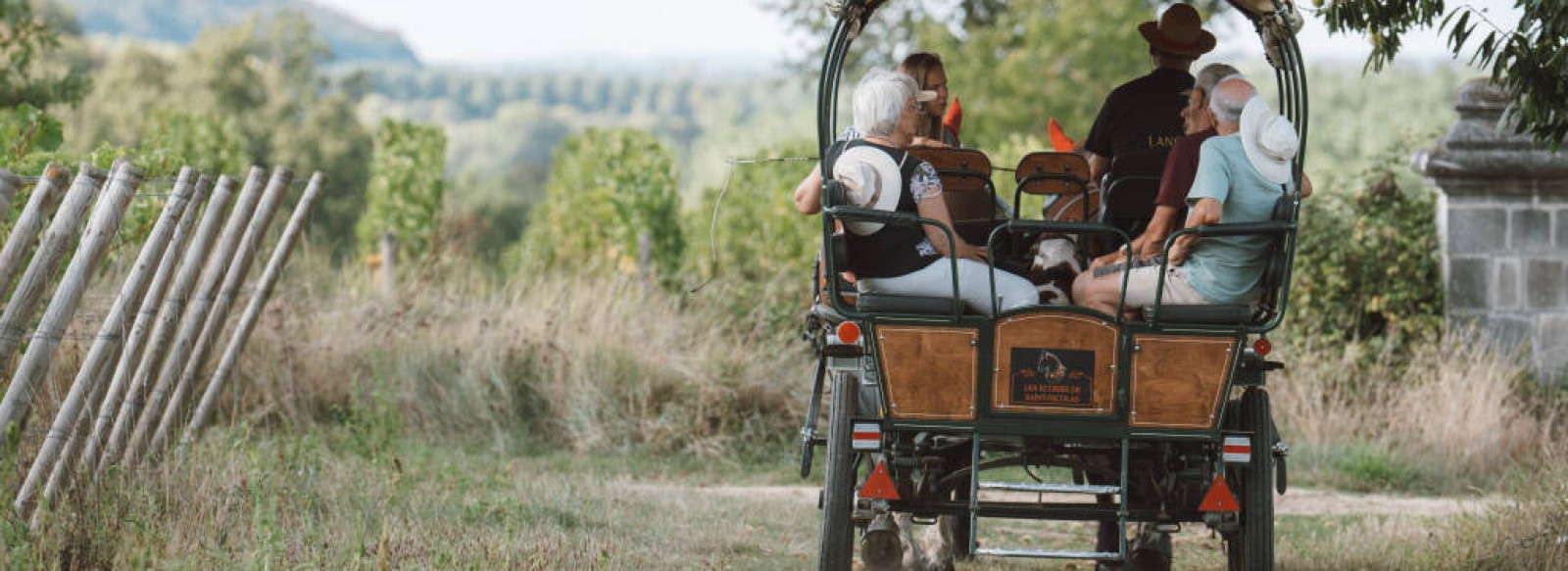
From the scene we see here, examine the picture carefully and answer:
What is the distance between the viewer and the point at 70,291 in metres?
5.75

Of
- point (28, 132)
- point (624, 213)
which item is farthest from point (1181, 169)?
point (624, 213)

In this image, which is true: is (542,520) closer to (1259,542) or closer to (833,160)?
(833,160)

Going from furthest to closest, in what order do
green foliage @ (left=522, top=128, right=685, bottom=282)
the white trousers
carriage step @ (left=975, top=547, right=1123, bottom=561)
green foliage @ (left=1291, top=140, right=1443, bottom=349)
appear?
green foliage @ (left=522, top=128, right=685, bottom=282) → green foliage @ (left=1291, top=140, right=1443, bottom=349) → the white trousers → carriage step @ (left=975, top=547, right=1123, bottom=561)

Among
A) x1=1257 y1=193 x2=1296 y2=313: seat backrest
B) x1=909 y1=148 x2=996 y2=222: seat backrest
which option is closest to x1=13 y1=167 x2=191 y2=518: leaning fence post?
x1=909 y1=148 x2=996 y2=222: seat backrest

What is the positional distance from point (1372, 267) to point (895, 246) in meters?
6.52

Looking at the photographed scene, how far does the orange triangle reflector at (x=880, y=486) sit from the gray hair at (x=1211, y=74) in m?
1.71

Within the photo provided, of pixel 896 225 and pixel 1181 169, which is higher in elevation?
pixel 1181 169

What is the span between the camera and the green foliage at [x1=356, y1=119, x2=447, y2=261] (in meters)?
17.2

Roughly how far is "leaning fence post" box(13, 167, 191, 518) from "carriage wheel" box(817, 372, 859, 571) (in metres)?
2.48

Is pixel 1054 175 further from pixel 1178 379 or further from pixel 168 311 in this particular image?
pixel 168 311

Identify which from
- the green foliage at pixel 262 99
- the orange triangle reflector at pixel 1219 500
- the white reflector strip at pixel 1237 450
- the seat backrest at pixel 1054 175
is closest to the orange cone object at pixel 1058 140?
the seat backrest at pixel 1054 175

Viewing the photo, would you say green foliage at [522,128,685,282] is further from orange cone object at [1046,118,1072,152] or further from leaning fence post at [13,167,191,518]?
leaning fence post at [13,167,191,518]

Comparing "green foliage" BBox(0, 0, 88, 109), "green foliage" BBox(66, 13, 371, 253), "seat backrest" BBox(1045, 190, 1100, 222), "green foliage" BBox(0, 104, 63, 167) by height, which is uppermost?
"green foliage" BBox(66, 13, 371, 253)

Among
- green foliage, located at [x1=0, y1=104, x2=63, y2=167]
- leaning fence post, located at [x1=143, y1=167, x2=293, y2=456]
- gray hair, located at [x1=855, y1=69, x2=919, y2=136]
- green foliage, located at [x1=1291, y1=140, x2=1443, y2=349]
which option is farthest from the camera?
green foliage, located at [x1=1291, y1=140, x2=1443, y2=349]
